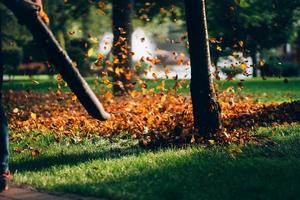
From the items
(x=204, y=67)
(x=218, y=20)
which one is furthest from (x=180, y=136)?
(x=218, y=20)

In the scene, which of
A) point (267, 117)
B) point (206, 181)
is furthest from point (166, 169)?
point (267, 117)

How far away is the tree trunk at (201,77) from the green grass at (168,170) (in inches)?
22.2

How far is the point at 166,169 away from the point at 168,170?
5cm

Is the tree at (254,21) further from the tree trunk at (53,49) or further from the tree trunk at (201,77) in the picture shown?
the tree trunk at (53,49)

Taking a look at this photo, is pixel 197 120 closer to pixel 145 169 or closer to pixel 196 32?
pixel 196 32

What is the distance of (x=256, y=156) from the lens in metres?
5.95

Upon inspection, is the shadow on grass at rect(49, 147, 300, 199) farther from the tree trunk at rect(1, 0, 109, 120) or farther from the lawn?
the tree trunk at rect(1, 0, 109, 120)

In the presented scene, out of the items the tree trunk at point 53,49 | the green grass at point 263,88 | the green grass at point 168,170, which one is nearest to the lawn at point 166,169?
the green grass at point 168,170

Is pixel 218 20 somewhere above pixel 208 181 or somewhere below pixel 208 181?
above

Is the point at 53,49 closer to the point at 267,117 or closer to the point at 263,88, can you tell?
the point at 267,117

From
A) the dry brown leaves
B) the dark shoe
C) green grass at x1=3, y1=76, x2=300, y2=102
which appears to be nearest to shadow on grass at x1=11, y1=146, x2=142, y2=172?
the dry brown leaves

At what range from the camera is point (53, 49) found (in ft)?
16.9

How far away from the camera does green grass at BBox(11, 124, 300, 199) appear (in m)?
4.62

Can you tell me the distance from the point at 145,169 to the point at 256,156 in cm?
133
